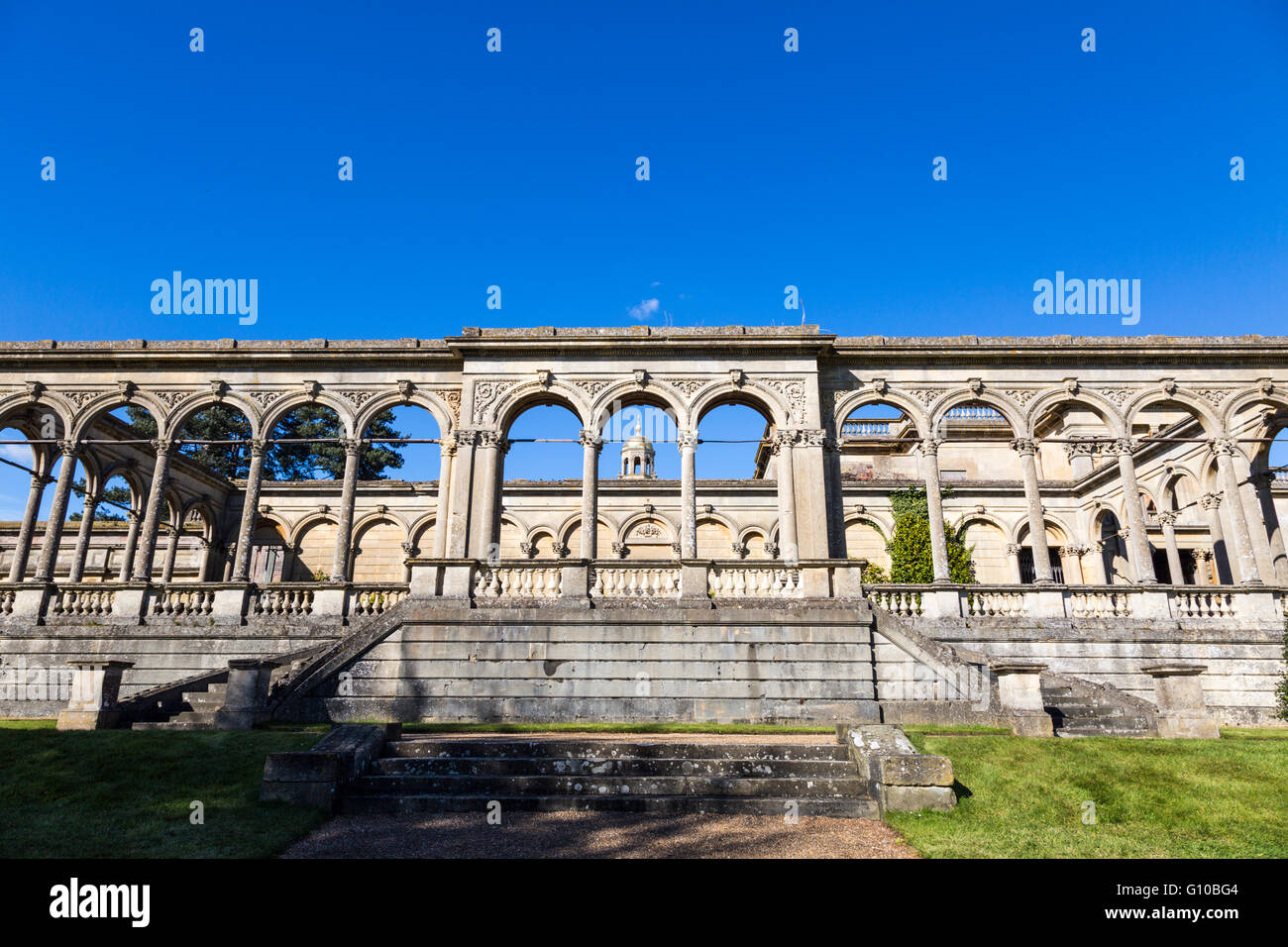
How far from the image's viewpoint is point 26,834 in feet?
23.5

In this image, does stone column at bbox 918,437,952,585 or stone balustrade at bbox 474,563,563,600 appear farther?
stone column at bbox 918,437,952,585

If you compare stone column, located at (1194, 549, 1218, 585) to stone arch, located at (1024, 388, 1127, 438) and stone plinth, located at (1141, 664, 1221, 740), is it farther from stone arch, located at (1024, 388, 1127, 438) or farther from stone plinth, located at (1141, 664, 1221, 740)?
stone plinth, located at (1141, 664, 1221, 740)

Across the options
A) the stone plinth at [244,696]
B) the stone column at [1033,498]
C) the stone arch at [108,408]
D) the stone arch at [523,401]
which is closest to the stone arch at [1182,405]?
the stone column at [1033,498]

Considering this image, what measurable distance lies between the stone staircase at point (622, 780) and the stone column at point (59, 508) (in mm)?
16749

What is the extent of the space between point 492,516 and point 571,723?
22.6ft

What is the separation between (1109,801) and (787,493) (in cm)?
1200

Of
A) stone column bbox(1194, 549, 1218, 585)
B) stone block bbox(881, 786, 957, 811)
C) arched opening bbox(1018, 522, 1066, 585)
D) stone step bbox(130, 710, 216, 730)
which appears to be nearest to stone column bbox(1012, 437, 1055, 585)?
arched opening bbox(1018, 522, 1066, 585)

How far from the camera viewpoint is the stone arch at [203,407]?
21625 mm

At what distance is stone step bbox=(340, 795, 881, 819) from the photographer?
8.53m

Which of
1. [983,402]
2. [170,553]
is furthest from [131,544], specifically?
[983,402]

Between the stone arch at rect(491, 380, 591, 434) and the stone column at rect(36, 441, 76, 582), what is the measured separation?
12.1m

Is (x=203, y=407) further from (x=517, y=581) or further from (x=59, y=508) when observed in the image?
(x=517, y=581)
